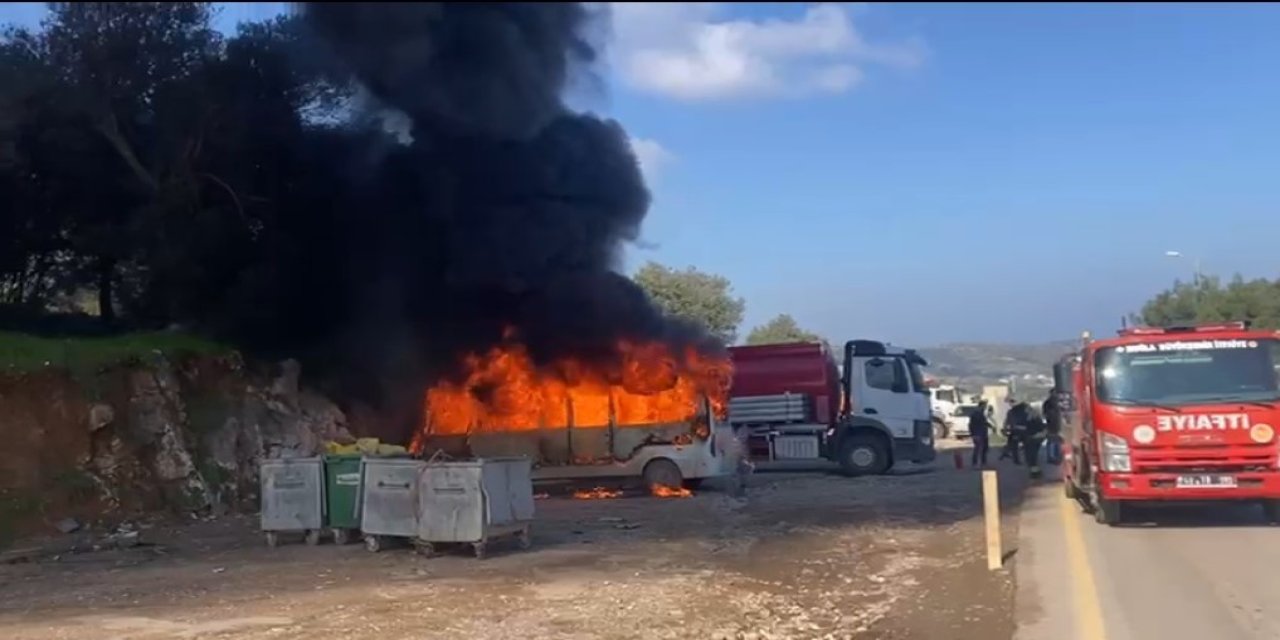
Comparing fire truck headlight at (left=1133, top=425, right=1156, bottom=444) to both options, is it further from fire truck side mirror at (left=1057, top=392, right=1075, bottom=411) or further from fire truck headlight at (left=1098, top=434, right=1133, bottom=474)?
fire truck side mirror at (left=1057, top=392, right=1075, bottom=411)

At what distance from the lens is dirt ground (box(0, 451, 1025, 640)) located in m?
10.1

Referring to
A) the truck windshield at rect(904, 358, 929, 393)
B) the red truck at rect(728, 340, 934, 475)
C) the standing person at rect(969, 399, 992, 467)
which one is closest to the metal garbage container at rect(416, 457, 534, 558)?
the red truck at rect(728, 340, 934, 475)

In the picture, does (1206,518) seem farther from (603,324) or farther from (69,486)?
(69,486)

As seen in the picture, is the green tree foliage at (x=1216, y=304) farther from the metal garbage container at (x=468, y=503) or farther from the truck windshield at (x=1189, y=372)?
the metal garbage container at (x=468, y=503)

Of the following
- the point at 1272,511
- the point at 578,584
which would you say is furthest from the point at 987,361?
the point at 578,584

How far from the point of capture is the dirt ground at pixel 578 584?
10.1m

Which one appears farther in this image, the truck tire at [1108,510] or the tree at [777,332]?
the tree at [777,332]

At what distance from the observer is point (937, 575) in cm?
1237

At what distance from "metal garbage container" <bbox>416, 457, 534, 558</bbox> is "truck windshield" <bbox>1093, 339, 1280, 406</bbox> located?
6.98 metres

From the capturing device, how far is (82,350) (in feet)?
65.6

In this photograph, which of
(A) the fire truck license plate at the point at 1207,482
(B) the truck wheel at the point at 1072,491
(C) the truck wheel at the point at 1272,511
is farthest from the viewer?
(B) the truck wheel at the point at 1072,491

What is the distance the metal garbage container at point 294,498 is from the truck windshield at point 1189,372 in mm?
9537

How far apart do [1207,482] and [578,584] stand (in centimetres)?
715

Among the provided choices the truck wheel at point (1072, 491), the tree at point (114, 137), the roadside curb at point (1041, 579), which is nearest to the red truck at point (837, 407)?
the truck wheel at point (1072, 491)
